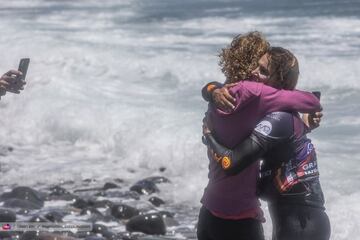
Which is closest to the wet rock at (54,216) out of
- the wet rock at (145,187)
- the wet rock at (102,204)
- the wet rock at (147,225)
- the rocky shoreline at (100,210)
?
the rocky shoreline at (100,210)

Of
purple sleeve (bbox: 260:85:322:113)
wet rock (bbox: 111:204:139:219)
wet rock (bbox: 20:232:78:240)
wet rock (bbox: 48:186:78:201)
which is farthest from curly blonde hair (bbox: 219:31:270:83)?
wet rock (bbox: 48:186:78:201)

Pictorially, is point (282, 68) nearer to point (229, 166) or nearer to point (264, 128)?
point (264, 128)

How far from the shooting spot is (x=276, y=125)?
11.9 feet

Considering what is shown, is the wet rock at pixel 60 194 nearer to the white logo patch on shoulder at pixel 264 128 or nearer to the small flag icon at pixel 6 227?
the small flag icon at pixel 6 227

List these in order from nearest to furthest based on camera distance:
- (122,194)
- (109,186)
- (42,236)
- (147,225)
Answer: (42,236) → (147,225) → (122,194) → (109,186)

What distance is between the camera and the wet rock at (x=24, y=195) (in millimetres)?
8727

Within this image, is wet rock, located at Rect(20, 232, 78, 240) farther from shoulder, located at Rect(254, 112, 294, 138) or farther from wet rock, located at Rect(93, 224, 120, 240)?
shoulder, located at Rect(254, 112, 294, 138)

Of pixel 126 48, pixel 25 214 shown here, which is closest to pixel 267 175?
pixel 25 214

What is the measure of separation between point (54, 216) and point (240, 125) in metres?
4.62

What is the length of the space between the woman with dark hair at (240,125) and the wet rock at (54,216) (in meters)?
4.20

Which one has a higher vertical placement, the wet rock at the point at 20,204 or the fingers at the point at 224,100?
the wet rock at the point at 20,204

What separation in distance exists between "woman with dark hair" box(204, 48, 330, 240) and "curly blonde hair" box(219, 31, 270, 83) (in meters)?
0.03

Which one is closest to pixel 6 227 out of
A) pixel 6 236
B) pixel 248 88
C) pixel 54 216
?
pixel 6 236

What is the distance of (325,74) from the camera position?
50.7 ft
